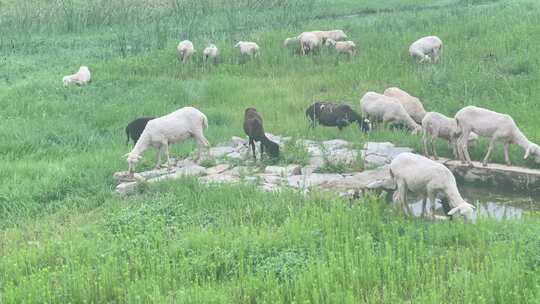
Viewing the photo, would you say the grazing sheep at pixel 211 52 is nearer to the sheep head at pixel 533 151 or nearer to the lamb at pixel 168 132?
the lamb at pixel 168 132

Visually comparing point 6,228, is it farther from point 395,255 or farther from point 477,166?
point 477,166

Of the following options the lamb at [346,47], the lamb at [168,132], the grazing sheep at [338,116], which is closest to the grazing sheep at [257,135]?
the lamb at [168,132]

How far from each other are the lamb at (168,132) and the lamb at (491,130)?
4.27 meters

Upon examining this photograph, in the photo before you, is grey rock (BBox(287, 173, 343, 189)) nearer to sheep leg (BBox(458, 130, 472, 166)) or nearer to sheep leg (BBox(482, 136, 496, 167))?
sheep leg (BBox(458, 130, 472, 166))

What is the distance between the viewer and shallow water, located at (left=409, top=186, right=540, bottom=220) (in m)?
9.47

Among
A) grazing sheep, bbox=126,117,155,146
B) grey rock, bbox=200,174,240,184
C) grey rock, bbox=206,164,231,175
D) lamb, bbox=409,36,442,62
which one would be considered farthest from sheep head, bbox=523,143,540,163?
lamb, bbox=409,36,442,62

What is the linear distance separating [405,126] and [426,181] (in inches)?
199

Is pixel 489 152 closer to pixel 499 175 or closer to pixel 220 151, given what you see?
pixel 499 175

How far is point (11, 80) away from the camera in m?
19.0

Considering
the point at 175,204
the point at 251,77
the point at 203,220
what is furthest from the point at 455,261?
the point at 251,77

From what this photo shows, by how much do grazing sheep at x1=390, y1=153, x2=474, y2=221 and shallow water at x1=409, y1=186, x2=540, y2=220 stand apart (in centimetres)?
66

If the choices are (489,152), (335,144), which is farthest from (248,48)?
(489,152)

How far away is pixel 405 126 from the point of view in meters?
13.4

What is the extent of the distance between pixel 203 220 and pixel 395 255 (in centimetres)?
261
